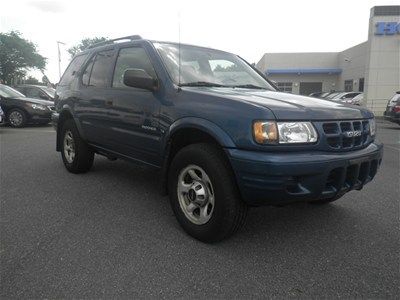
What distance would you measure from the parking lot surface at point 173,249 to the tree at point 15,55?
50.1 meters

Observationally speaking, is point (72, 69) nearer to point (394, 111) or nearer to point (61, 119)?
point (61, 119)

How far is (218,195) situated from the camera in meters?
3.09

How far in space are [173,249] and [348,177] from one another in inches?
61.4

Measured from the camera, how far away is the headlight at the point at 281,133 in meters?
2.85

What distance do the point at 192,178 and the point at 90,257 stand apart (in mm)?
1066

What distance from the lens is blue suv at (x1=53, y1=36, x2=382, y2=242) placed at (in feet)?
9.41

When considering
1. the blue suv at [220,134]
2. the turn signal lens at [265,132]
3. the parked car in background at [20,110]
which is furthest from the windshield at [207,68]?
the parked car in background at [20,110]

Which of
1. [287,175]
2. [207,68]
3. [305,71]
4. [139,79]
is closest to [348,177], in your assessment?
[287,175]

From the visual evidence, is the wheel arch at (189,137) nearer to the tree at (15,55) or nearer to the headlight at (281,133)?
the headlight at (281,133)

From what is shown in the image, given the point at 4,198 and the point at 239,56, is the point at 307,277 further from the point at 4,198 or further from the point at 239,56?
the point at 4,198

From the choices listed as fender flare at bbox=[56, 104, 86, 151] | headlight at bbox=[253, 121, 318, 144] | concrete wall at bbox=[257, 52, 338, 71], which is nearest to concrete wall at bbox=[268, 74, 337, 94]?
concrete wall at bbox=[257, 52, 338, 71]

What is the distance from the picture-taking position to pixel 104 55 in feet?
16.5

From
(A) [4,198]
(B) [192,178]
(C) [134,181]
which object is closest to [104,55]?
(C) [134,181]

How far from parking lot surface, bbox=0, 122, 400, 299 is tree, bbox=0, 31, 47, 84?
1974 inches
